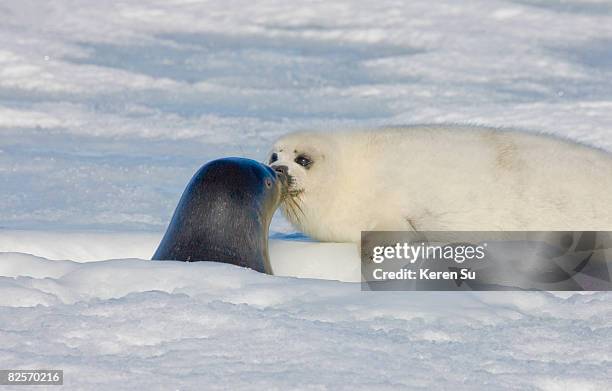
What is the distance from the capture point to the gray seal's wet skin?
459cm

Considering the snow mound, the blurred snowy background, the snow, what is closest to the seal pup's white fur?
the snow

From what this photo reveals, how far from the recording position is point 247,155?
28.3 ft

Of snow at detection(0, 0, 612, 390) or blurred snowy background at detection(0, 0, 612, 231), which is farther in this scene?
blurred snowy background at detection(0, 0, 612, 231)

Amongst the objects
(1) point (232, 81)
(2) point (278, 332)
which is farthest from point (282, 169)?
(1) point (232, 81)

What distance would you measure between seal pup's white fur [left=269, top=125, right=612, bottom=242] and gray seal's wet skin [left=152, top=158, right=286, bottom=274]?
96 centimetres

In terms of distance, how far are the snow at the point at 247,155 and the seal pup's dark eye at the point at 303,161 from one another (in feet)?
1.74

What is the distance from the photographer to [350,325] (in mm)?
3326

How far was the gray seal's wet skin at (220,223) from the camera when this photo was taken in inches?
181

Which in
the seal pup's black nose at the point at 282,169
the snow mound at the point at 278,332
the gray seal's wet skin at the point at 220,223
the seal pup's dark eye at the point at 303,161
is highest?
the seal pup's dark eye at the point at 303,161

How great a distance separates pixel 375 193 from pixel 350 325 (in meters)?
2.42

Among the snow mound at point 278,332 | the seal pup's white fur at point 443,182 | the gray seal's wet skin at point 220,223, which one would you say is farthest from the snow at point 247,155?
the gray seal's wet skin at point 220,223

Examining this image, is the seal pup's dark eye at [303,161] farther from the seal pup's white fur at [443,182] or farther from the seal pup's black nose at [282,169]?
the seal pup's black nose at [282,169]

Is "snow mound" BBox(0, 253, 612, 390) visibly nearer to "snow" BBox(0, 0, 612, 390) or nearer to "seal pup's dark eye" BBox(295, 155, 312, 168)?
"snow" BBox(0, 0, 612, 390)

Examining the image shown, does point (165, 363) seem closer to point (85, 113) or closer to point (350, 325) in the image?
point (350, 325)
